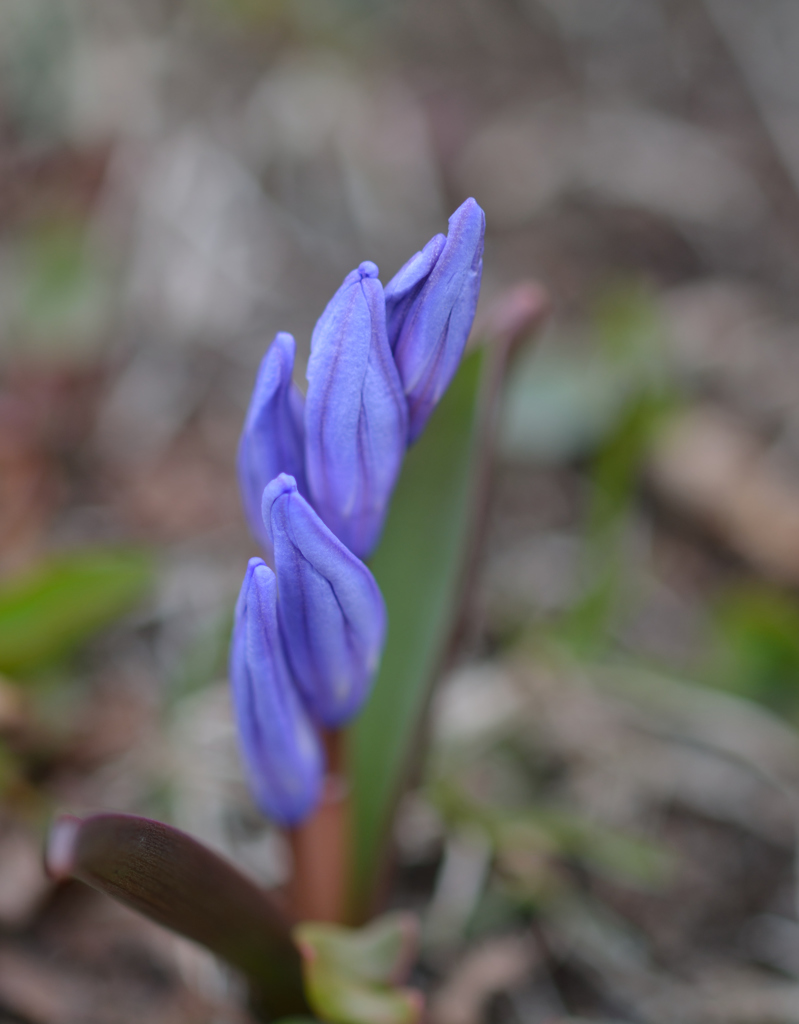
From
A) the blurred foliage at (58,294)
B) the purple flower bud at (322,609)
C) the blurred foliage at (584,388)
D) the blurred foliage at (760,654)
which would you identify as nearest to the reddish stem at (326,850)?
the purple flower bud at (322,609)

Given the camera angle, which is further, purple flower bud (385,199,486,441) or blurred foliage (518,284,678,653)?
blurred foliage (518,284,678,653)

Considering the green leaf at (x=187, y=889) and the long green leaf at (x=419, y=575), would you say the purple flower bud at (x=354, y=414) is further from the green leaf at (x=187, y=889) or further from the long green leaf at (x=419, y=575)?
the green leaf at (x=187, y=889)

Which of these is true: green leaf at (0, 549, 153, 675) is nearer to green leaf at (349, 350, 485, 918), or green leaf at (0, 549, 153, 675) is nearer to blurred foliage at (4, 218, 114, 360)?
green leaf at (349, 350, 485, 918)

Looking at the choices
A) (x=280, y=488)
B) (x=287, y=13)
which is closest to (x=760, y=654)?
(x=280, y=488)

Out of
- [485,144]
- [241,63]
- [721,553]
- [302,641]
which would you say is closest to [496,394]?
[302,641]

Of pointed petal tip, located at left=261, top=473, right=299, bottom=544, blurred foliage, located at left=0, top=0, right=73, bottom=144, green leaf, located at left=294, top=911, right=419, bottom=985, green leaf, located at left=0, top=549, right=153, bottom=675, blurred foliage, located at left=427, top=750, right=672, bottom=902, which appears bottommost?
blurred foliage, located at left=427, top=750, right=672, bottom=902

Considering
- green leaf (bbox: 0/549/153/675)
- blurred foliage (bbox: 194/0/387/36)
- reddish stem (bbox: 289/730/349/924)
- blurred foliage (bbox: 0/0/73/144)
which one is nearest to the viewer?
reddish stem (bbox: 289/730/349/924)

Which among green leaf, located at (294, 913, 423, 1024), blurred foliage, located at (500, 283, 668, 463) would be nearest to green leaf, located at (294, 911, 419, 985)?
green leaf, located at (294, 913, 423, 1024)

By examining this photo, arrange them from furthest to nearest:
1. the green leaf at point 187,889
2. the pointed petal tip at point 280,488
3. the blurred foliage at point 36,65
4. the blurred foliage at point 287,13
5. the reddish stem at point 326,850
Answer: the blurred foliage at point 287,13, the blurred foliage at point 36,65, the reddish stem at point 326,850, the pointed petal tip at point 280,488, the green leaf at point 187,889
